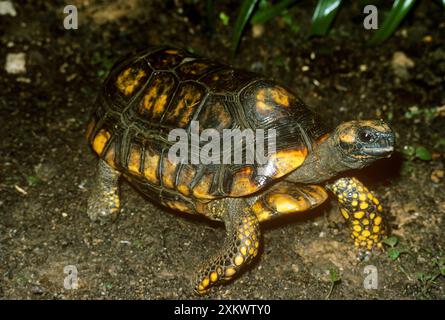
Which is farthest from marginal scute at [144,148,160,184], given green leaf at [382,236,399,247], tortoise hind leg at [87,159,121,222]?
green leaf at [382,236,399,247]

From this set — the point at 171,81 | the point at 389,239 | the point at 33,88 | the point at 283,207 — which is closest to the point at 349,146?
the point at 283,207

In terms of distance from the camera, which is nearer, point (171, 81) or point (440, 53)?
point (171, 81)

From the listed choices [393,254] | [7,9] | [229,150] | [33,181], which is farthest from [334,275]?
[7,9]

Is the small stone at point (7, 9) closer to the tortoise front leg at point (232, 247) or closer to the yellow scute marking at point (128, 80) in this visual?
the yellow scute marking at point (128, 80)

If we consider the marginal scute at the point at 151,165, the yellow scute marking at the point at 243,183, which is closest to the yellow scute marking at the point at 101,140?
the marginal scute at the point at 151,165

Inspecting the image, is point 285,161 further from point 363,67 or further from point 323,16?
point 323,16
